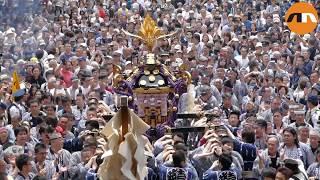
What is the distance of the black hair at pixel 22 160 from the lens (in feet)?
45.2

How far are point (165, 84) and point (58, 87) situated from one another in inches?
137

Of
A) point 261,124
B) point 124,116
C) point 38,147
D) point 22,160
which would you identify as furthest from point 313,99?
point 124,116

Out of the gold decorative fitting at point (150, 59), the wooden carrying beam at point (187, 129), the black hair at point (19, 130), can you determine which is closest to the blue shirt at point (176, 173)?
the wooden carrying beam at point (187, 129)

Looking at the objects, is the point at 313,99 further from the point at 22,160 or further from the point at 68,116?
the point at 22,160

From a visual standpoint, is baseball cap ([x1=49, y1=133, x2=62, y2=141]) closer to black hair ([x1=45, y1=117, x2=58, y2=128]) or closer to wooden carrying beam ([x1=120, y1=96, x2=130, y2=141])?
black hair ([x1=45, y1=117, x2=58, y2=128])

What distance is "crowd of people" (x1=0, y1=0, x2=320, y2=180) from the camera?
1449 centimetres

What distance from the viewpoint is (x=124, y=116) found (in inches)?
412

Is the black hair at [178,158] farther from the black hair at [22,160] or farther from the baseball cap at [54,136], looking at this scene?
the baseball cap at [54,136]

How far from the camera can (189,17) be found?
1202 inches

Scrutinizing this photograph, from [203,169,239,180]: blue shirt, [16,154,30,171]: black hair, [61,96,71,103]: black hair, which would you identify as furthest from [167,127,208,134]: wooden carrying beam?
[61,96,71,103]: black hair

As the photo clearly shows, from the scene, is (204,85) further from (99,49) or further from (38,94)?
(99,49)

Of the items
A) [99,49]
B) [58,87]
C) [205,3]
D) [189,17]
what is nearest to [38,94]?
[58,87]

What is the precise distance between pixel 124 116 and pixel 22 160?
3.64m

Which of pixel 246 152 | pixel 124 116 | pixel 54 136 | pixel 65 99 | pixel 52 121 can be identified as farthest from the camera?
pixel 65 99
